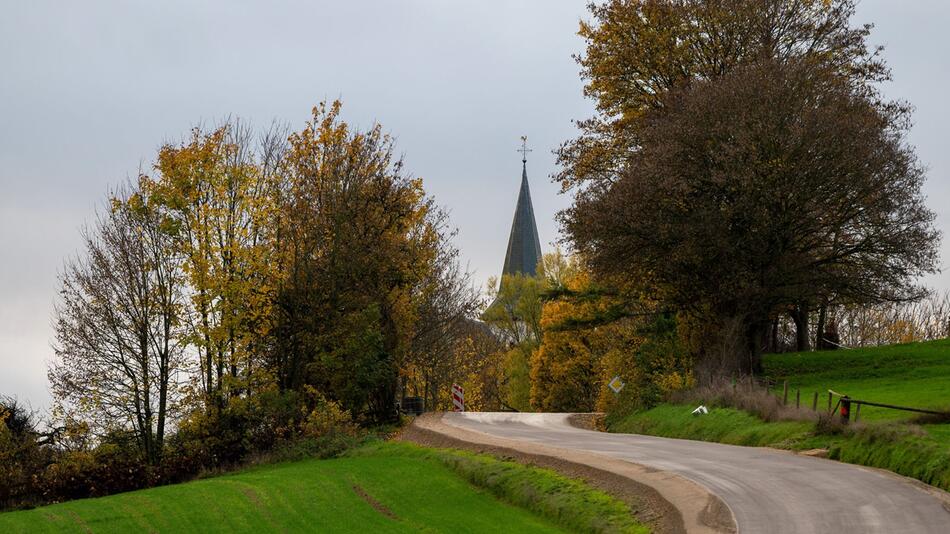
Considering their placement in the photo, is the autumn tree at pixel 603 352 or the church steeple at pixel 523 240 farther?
the church steeple at pixel 523 240

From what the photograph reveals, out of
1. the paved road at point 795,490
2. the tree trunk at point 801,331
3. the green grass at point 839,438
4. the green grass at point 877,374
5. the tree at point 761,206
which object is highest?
the tree at point 761,206

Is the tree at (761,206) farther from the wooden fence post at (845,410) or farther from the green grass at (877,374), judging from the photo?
the wooden fence post at (845,410)

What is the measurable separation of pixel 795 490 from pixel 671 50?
1225 inches

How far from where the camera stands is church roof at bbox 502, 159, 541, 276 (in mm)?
128375

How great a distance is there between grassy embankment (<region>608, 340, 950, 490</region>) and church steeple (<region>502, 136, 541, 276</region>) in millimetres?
79851

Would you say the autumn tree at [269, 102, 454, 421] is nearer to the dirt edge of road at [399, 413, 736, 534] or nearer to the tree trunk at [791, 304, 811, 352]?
the dirt edge of road at [399, 413, 736, 534]

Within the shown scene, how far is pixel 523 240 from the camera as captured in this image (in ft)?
424

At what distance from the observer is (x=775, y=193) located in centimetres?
3838

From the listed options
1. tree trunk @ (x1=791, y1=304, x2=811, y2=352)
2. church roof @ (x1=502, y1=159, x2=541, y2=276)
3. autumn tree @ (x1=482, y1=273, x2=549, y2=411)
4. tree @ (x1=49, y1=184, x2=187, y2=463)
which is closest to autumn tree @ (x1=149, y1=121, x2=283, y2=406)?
tree @ (x1=49, y1=184, x2=187, y2=463)

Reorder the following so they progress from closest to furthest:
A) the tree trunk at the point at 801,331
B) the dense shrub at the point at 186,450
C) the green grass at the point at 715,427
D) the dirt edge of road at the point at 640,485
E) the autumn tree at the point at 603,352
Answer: the dirt edge of road at the point at 640,485
the green grass at the point at 715,427
the dense shrub at the point at 186,450
the autumn tree at the point at 603,352
the tree trunk at the point at 801,331

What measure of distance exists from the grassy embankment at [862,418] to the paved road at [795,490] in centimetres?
77

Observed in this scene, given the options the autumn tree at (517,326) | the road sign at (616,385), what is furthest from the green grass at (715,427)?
the autumn tree at (517,326)

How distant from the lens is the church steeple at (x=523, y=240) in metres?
128

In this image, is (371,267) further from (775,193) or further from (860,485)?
(860,485)
